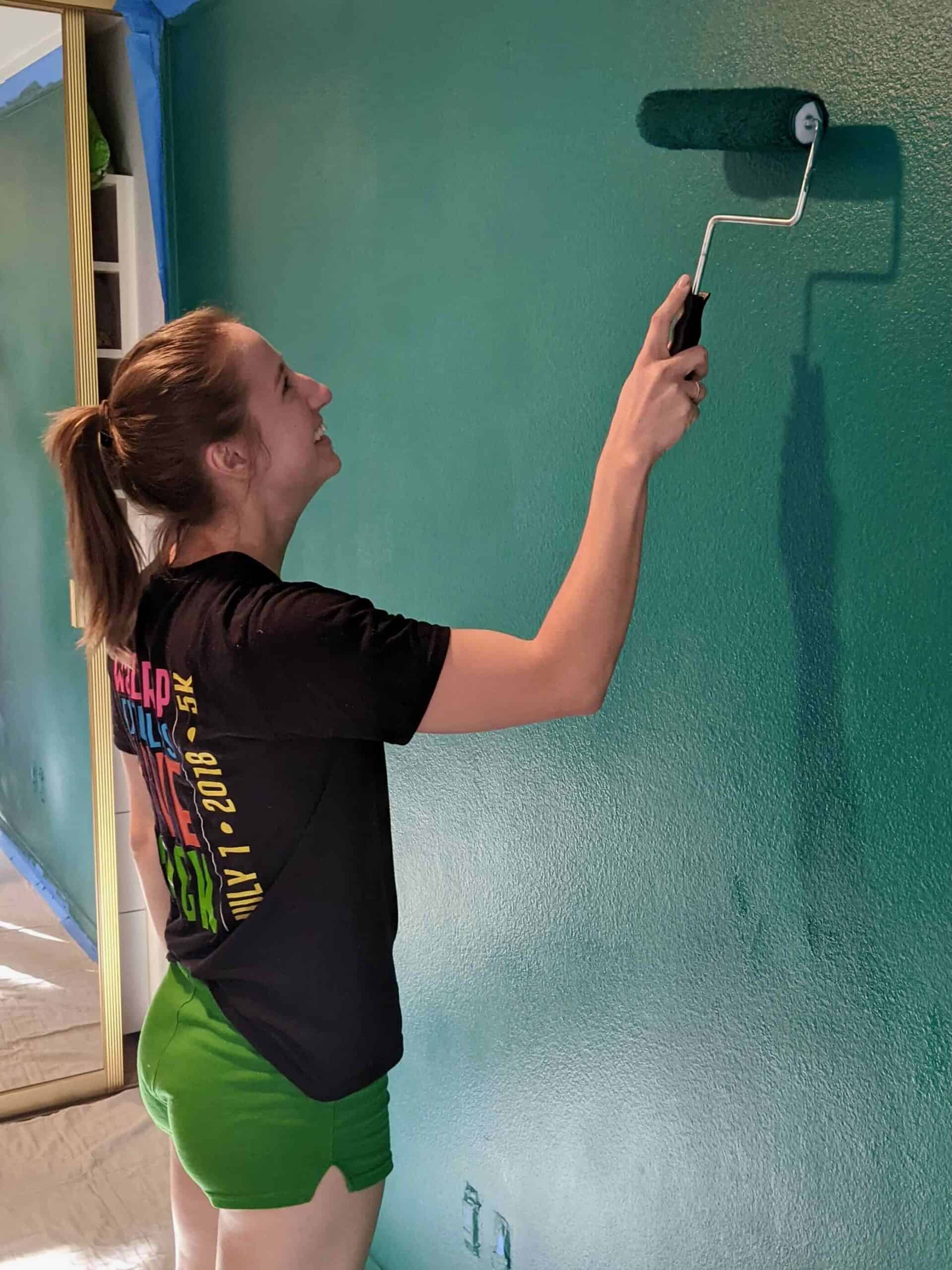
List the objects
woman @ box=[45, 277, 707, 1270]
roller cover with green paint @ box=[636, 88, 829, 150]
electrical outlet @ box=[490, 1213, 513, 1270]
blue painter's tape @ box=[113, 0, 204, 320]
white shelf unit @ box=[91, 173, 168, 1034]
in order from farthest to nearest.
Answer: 1. white shelf unit @ box=[91, 173, 168, 1034]
2. blue painter's tape @ box=[113, 0, 204, 320]
3. electrical outlet @ box=[490, 1213, 513, 1270]
4. woman @ box=[45, 277, 707, 1270]
5. roller cover with green paint @ box=[636, 88, 829, 150]

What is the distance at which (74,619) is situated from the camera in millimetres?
2672

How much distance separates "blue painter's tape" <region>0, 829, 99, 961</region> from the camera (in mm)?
2764

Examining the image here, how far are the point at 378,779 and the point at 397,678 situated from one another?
9.6 inches

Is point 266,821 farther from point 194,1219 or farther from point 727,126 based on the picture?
point 727,126

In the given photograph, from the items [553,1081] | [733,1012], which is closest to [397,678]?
[733,1012]

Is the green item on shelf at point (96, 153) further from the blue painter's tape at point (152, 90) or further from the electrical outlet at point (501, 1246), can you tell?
the electrical outlet at point (501, 1246)

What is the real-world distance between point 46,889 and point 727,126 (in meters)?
2.33

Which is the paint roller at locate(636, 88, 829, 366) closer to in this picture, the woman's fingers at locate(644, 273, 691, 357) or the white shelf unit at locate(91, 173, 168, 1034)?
the woman's fingers at locate(644, 273, 691, 357)

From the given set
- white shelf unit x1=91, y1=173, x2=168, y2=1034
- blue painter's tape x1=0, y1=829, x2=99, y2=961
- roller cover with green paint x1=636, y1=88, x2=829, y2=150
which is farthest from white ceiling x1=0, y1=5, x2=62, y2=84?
roller cover with green paint x1=636, y1=88, x2=829, y2=150

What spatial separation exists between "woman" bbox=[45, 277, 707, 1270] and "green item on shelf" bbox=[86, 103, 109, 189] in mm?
1580

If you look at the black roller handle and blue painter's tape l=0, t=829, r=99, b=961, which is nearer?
the black roller handle

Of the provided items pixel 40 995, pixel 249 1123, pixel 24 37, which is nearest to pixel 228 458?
pixel 249 1123

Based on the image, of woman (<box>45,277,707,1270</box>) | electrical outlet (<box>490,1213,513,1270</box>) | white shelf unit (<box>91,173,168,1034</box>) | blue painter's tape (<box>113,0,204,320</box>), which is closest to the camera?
woman (<box>45,277,707,1270</box>)

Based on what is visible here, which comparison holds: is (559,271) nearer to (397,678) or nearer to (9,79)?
(397,678)
